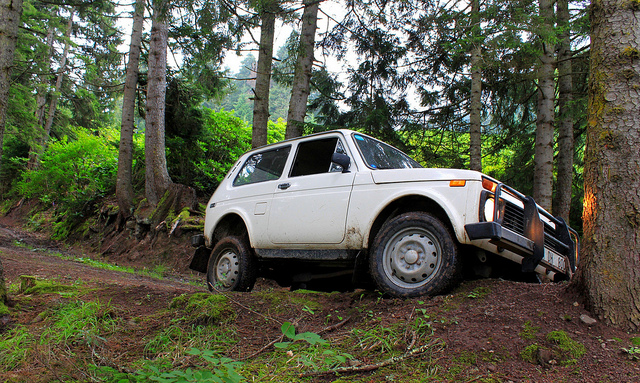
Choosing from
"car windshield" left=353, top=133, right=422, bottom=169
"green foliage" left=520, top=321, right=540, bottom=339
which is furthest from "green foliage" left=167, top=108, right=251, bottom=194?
"green foliage" left=520, top=321, right=540, bottom=339

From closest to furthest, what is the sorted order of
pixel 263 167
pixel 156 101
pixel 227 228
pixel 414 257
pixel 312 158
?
1. pixel 414 257
2. pixel 312 158
3. pixel 263 167
4. pixel 227 228
5. pixel 156 101

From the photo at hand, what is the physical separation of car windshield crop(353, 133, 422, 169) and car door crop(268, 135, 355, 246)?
240 millimetres

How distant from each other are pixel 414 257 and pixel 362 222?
0.68 meters

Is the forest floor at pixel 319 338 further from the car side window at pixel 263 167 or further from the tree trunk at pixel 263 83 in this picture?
the tree trunk at pixel 263 83

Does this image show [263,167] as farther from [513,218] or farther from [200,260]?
[513,218]

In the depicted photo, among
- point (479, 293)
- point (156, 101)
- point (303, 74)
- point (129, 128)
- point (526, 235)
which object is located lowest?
point (479, 293)

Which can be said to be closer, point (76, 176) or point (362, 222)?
point (362, 222)

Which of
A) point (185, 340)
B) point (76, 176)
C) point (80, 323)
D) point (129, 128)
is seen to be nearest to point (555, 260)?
point (185, 340)

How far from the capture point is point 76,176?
15.6m

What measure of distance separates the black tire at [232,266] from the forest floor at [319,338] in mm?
1035

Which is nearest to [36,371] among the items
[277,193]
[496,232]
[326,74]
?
[277,193]

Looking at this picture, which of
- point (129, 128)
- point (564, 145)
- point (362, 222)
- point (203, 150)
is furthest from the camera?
point (203, 150)

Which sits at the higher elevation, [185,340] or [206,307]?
[206,307]

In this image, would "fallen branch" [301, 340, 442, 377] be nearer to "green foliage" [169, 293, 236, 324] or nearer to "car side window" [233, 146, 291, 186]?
"green foliage" [169, 293, 236, 324]
